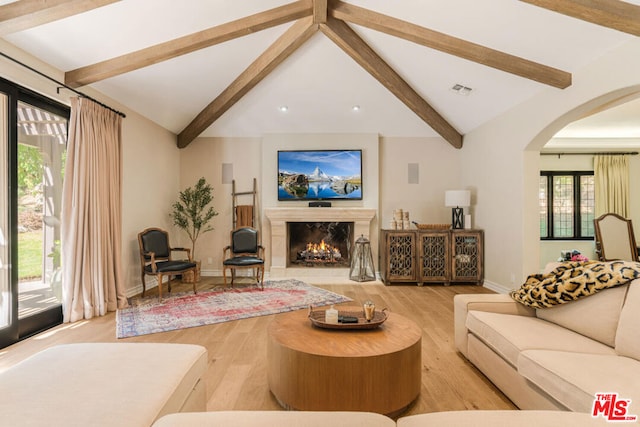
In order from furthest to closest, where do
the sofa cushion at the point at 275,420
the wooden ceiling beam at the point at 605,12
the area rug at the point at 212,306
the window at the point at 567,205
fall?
1. the window at the point at 567,205
2. the area rug at the point at 212,306
3. the wooden ceiling beam at the point at 605,12
4. the sofa cushion at the point at 275,420

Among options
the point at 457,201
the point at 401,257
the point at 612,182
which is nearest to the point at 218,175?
the point at 401,257

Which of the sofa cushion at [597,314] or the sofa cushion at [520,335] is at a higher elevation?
the sofa cushion at [597,314]

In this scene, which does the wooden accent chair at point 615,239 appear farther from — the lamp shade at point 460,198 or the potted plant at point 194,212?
the potted plant at point 194,212

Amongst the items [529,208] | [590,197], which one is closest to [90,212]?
[529,208]

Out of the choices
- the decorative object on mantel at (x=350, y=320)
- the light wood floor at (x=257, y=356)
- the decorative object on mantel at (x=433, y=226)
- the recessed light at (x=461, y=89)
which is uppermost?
the recessed light at (x=461, y=89)

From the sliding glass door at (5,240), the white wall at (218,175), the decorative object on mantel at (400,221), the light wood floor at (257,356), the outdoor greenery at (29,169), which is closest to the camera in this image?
the light wood floor at (257,356)

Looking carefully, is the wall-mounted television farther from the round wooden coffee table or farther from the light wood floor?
the round wooden coffee table

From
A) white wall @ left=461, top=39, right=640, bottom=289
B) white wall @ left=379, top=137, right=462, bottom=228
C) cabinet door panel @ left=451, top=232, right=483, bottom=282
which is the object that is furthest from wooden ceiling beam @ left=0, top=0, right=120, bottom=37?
cabinet door panel @ left=451, top=232, right=483, bottom=282

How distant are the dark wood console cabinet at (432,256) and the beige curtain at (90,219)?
3914mm

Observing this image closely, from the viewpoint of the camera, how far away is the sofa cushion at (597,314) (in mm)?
2127

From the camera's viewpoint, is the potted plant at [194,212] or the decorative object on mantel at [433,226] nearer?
the decorative object on mantel at [433,226]

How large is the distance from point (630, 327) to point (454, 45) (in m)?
3.18

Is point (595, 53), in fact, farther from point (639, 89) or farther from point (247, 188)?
point (247, 188)

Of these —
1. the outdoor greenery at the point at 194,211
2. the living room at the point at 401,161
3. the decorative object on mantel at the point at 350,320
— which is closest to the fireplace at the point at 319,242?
the living room at the point at 401,161
